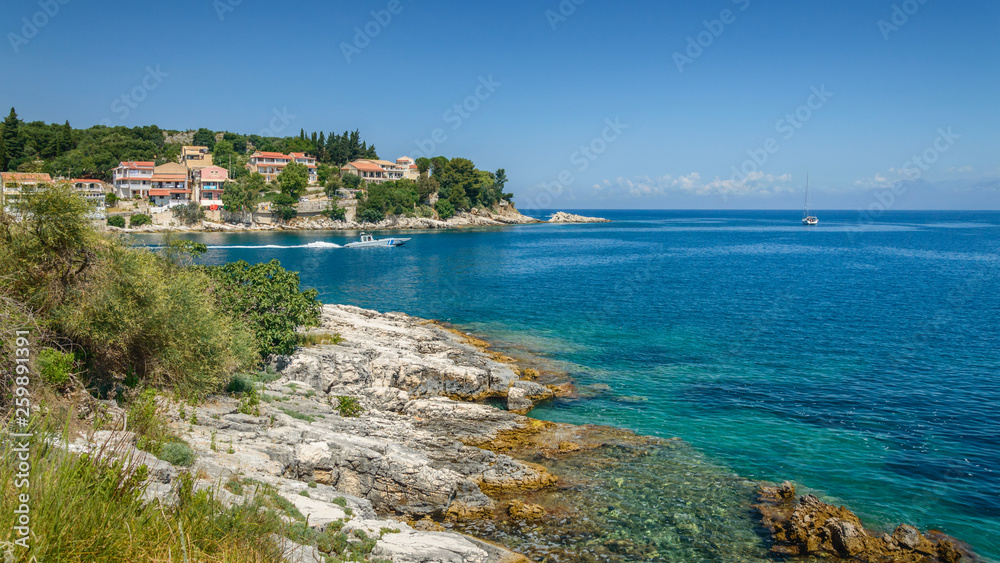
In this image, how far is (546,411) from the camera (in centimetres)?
2683

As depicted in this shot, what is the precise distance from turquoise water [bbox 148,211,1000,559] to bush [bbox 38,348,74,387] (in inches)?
730

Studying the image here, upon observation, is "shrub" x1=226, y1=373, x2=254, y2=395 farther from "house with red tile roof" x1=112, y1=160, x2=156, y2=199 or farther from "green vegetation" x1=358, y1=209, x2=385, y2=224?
"house with red tile roof" x1=112, y1=160, x2=156, y2=199

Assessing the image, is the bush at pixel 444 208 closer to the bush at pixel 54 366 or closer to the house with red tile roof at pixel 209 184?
the house with red tile roof at pixel 209 184

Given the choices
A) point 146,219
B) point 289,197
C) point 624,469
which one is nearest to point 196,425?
point 624,469

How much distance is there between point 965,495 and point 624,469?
38.4 feet

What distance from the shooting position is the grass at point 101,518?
5117 millimetres

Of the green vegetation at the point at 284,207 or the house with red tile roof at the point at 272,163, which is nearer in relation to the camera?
the green vegetation at the point at 284,207

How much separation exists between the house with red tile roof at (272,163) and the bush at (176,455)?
16057 cm

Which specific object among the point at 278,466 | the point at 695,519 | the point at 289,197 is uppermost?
the point at 289,197

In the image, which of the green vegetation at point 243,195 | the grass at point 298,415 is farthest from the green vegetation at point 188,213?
the grass at point 298,415

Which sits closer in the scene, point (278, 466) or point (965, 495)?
point (278, 466)

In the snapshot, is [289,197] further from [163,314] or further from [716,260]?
[163,314]

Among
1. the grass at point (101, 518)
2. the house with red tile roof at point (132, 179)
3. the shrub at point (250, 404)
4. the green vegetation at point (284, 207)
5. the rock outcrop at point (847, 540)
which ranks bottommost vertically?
the rock outcrop at point (847, 540)

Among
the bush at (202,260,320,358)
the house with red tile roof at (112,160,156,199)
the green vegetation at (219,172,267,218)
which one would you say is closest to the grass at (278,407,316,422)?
the bush at (202,260,320,358)
